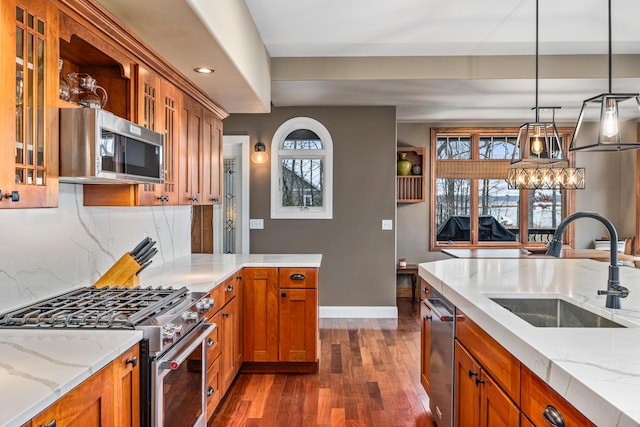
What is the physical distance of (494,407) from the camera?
66.9 inches

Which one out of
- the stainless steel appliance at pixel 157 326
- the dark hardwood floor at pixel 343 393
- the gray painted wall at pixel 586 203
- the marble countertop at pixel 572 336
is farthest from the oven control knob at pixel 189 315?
the gray painted wall at pixel 586 203

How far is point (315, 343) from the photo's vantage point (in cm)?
358

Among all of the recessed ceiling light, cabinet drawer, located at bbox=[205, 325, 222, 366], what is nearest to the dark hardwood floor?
cabinet drawer, located at bbox=[205, 325, 222, 366]

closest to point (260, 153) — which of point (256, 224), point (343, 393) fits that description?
point (256, 224)

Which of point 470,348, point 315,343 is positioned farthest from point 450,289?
point 315,343

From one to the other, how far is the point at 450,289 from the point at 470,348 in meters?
0.34

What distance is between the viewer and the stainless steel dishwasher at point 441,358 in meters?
2.33

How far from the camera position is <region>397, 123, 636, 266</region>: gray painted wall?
652 cm

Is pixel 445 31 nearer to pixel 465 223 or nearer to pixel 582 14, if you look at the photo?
pixel 582 14

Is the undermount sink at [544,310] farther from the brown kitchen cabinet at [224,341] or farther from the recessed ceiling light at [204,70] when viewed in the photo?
the recessed ceiling light at [204,70]

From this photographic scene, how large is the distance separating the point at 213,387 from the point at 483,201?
16.8ft

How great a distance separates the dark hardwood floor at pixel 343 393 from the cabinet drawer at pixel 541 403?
1.55 metres

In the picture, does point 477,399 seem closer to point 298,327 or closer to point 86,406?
point 86,406

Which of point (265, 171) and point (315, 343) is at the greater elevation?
point (265, 171)
